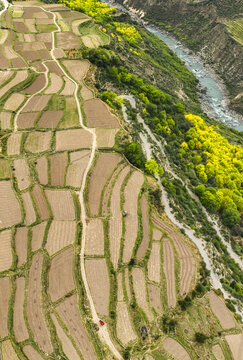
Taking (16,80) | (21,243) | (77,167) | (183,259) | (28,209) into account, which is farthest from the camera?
(16,80)

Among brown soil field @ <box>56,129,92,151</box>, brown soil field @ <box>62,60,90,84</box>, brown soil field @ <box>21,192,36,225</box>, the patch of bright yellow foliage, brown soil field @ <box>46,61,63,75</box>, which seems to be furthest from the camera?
the patch of bright yellow foliage

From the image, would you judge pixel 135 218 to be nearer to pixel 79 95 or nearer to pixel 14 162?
pixel 14 162

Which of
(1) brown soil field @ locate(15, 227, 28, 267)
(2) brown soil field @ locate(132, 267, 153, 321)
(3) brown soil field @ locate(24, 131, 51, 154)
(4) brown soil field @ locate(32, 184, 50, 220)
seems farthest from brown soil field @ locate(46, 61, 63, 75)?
(2) brown soil field @ locate(132, 267, 153, 321)

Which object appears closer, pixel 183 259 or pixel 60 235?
pixel 60 235

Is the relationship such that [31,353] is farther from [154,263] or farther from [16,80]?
[16,80]

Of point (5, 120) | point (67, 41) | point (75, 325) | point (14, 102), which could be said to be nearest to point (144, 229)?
point (75, 325)

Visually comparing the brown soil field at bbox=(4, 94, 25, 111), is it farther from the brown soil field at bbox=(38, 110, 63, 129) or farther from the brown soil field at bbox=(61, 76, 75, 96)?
the brown soil field at bbox=(61, 76, 75, 96)

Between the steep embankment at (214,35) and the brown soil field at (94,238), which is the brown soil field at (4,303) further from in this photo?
the steep embankment at (214,35)
